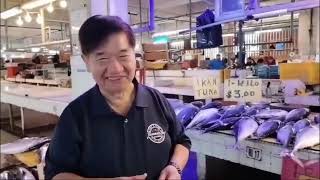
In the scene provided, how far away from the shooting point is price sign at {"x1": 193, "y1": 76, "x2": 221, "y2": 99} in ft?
7.80

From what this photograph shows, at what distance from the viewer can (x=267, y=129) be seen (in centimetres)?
162

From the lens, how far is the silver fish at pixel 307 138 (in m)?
1.40

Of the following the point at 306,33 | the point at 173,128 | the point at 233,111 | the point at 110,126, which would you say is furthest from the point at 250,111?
Answer: the point at 306,33

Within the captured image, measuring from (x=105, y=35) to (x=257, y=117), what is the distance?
109cm

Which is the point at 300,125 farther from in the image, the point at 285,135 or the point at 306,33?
the point at 306,33

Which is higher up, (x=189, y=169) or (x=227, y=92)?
(x=227, y=92)

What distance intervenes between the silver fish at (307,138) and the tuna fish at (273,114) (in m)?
0.29

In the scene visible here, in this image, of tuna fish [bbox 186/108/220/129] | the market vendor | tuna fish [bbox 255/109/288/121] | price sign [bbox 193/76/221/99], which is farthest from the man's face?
price sign [bbox 193/76/221/99]

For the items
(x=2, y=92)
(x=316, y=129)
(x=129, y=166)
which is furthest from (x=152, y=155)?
(x=2, y=92)

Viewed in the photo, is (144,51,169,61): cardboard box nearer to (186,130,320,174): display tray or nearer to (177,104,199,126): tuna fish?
(177,104,199,126): tuna fish

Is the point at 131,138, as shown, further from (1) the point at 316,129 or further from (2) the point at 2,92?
(2) the point at 2,92

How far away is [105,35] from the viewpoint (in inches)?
43.0

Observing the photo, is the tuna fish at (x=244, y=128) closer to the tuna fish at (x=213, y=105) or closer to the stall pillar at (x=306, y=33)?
the tuna fish at (x=213, y=105)

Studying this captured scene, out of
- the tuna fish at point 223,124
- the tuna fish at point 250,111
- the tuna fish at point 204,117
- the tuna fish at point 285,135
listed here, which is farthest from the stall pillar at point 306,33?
the tuna fish at point 285,135
